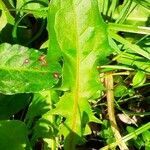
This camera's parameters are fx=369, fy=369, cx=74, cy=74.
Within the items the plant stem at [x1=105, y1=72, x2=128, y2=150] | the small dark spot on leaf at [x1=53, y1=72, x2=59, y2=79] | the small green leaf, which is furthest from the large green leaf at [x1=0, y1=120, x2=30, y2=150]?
the small green leaf

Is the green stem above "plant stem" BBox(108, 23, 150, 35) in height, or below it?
below

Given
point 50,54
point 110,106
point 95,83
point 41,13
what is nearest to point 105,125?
point 110,106

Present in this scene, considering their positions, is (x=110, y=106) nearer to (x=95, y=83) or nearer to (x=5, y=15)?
(x=95, y=83)

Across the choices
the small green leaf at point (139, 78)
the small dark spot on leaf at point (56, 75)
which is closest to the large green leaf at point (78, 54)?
the small dark spot on leaf at point (56, 75)

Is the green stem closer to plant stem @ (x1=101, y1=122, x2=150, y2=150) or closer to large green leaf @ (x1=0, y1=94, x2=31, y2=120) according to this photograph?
large green leaf @ (x1=0, y1=94, x2=31, y2=120)

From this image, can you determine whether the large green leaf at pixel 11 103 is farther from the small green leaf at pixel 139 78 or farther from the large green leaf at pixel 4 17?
the small green leaf at pixel 139 78
